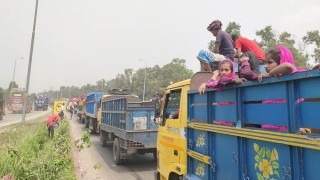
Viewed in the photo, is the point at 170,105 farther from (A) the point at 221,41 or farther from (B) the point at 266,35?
(B) the point at 266,35

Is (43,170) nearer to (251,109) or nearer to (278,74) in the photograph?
(251,109)

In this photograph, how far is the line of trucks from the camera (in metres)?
2.35

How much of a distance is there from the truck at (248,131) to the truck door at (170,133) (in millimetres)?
16

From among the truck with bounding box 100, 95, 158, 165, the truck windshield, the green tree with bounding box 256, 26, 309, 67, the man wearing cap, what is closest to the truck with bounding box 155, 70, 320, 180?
the truck windshield

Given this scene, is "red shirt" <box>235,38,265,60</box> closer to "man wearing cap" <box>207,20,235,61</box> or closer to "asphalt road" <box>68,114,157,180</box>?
"man wearing cap" <box>207,20,235,61</box>

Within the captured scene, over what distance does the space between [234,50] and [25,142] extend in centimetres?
749

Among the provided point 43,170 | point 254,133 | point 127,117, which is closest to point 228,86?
point 254,133

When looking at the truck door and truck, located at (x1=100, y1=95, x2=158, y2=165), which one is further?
truck, located at (x1=100, y1=95, x2=158, y2=165)

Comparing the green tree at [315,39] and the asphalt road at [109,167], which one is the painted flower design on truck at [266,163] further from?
the green tree at [315,39]

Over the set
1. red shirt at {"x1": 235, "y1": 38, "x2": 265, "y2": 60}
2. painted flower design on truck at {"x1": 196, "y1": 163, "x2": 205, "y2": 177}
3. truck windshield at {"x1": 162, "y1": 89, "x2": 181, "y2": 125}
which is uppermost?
red shirt at {"x1": 235, "y1": 38, "x2": 265, "y2": 60}

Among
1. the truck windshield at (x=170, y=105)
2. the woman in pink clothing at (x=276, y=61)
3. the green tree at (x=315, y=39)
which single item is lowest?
the truck windshield at (x=170, y=105)

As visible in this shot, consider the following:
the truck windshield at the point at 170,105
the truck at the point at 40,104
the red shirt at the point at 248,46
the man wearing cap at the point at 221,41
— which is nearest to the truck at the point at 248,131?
the truck windshield at the point at 170,105

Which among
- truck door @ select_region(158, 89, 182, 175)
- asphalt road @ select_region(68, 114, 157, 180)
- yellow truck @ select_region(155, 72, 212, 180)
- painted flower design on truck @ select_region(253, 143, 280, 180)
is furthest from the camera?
asphalt road @ select_region(68, 114, 157, 180)

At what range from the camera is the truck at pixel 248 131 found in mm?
2342
